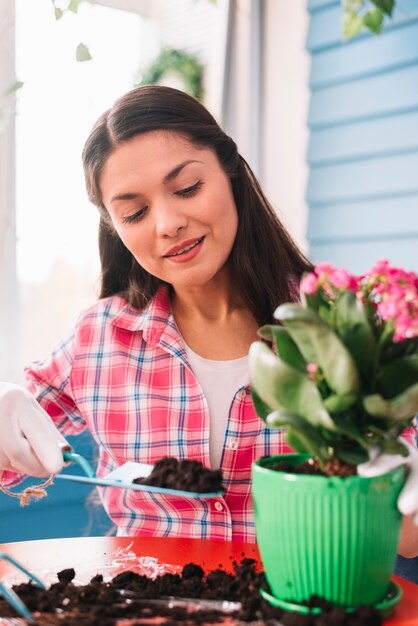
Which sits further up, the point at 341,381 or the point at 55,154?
the point at 55,154

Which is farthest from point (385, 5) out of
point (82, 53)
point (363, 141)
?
point (363, 141)

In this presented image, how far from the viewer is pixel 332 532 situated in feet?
3.03

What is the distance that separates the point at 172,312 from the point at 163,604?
0.90 meters

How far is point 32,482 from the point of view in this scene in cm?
205

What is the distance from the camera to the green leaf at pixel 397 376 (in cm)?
91

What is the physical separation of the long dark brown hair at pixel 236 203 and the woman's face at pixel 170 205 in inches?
1.5

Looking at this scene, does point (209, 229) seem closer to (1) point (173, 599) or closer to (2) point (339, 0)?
(1) point (173, 599)

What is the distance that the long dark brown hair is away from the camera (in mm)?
1630

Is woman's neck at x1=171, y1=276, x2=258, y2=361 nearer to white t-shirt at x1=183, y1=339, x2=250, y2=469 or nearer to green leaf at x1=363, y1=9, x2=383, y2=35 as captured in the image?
white t-shirt at x1=183, y1=339, x2=250, y2=469

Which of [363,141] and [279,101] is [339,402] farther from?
[279,101]

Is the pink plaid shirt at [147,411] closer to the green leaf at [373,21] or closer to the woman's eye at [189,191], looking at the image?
the woman's eye at [189,191]

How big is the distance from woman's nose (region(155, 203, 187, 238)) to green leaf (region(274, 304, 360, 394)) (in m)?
0.66

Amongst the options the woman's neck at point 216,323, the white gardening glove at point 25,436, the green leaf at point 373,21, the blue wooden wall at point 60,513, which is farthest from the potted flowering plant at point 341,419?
the green leaf at point 373,21

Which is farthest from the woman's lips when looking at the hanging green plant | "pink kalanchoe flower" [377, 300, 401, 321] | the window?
the hanging green plant
